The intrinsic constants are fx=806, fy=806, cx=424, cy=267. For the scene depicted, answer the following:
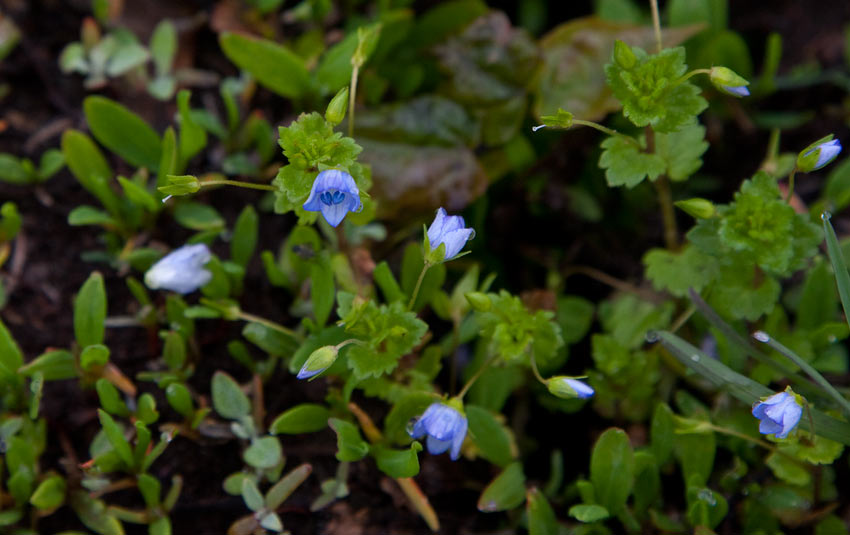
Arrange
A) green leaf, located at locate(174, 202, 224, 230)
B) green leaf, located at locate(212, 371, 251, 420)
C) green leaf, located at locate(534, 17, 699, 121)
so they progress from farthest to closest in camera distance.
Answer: green leaf, located at locate(534, 17, 699, 121) → green leaf, located at locate(174, 202, 224, 230) → green leaf, located at locate(212, 371, 251, 420)

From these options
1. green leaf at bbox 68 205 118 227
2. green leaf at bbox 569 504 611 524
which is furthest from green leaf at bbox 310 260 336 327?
green leaf at bbox 569 504 611 524

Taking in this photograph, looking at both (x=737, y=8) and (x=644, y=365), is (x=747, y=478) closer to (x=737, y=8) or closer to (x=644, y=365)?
(x=644, y=365)

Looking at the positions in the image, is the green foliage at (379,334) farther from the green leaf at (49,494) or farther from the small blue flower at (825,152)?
the small blue flower at (825,152)

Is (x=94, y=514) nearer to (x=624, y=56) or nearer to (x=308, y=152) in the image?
(x=308, y=152)

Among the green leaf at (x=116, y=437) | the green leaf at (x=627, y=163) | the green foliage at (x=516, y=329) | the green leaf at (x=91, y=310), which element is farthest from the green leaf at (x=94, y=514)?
the green leaf at (x=627, y=163)

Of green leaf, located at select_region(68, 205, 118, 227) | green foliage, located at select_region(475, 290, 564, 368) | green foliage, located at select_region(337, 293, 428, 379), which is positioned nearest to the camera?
green foliage, located at select_region(337, 293, 428, 379)

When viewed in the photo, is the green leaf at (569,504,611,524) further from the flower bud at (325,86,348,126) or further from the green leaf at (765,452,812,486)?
the flower bud at (325,86,348,126)

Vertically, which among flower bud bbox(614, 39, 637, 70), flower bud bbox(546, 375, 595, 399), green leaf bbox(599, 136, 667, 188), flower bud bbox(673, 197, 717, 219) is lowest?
flower bud bbox(546, 375, 595, 399)
